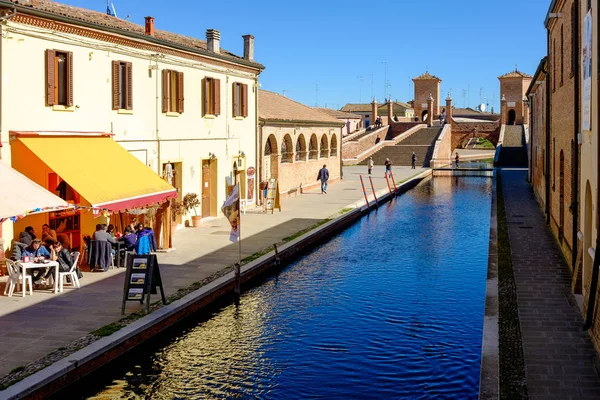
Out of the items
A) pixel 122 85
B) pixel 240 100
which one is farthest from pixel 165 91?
pixel 240 100

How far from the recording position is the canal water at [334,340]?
11219 millimetres

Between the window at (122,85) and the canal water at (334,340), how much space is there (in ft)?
21.9

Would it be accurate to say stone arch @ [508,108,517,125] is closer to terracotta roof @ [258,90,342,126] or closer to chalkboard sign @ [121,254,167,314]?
terracotta roof @ [258,90,342,126]

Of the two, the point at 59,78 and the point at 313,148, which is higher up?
the point at 59,78

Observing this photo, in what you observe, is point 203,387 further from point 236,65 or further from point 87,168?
point 236,65

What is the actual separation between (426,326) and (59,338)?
6.60 metres

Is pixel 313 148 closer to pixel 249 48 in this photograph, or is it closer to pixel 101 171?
pixel 249 48

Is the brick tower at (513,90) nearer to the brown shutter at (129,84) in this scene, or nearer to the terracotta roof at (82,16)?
the terracotta roof at (82,16)

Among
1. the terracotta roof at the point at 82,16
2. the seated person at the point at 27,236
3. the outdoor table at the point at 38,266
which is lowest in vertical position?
the outdoor table at the point at 38,266

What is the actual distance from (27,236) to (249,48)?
60.0 ft

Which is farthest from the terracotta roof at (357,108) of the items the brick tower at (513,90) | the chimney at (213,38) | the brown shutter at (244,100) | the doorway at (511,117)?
the chimney at (213,38)

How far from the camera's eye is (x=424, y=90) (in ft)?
A: 340

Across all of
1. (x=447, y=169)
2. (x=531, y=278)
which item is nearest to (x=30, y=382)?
(x=531, y=278)

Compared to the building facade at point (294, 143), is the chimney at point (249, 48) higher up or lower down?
higher up
